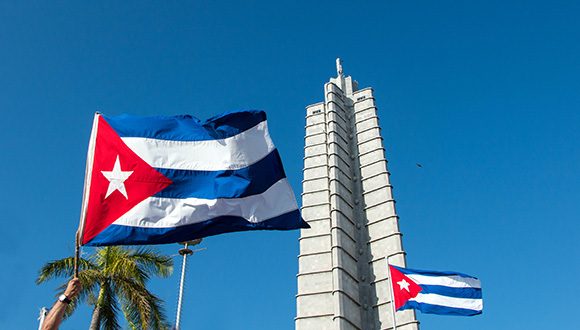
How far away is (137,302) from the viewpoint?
1720cm

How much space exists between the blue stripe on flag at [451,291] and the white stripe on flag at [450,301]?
0.11 m

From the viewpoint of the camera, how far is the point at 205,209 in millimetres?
10406

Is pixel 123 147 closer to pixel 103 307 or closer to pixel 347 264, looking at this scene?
pixel 103 307

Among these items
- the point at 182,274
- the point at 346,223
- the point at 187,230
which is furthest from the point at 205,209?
the point at 346,223

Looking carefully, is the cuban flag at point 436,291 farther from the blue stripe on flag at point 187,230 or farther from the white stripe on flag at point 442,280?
the blue stripe on flag at point 187,230

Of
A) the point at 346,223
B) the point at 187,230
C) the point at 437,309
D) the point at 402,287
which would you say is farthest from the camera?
the point at 346,223

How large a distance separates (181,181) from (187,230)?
41.9 inches

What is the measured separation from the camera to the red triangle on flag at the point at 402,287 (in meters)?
20.2

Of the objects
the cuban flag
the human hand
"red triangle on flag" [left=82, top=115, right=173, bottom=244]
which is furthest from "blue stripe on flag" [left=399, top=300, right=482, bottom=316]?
the human hand

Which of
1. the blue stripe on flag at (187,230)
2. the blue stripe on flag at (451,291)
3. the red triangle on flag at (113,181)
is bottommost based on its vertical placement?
the blue stripe on flag at (187,230)

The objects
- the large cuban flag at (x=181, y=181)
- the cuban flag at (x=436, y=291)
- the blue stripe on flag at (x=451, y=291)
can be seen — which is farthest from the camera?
the blue stripe on flag at (x=451, y=291)

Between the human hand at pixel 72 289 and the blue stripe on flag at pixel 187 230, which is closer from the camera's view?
the human hand at pixel 72 289

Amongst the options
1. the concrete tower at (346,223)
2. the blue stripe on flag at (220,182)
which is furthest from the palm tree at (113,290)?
the concrete tower at (346,223)

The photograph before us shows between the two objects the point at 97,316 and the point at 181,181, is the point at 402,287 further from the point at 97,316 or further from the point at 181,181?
the point at 181,181
